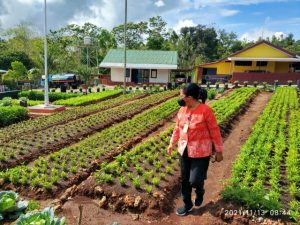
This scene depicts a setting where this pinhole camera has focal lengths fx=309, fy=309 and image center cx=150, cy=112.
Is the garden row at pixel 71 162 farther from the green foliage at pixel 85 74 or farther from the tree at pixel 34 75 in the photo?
the tree at pixel 34 75

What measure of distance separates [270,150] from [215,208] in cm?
343

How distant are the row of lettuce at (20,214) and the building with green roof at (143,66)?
3260 cm

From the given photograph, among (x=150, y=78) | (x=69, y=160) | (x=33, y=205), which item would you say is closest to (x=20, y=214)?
(x=33, y=205)

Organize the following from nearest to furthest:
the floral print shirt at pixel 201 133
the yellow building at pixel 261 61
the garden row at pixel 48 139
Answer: the floral print shirt at pixel 201 133, the garden row at pixel 48 139, the yellow building at pixel 261 61

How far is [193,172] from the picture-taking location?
4.53 meters

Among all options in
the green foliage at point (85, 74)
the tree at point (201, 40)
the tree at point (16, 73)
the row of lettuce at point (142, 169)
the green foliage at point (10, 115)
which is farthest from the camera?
the tree at point (201, 40)

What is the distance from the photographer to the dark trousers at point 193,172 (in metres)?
4.51

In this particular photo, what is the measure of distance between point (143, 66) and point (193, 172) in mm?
32744

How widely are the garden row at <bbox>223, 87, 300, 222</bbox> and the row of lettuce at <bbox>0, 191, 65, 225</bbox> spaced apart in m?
2.79

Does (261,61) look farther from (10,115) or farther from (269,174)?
(269,174)

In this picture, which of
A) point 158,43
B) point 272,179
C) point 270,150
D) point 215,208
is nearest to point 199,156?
point 215,208

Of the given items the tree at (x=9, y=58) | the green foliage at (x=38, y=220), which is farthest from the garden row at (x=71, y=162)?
the tree at (x=9, y=58)

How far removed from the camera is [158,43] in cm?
5178

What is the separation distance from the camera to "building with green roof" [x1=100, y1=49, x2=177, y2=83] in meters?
36.8
